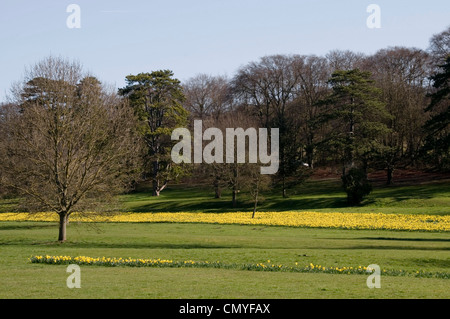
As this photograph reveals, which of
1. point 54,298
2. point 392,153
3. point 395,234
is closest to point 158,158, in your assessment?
point 392,153

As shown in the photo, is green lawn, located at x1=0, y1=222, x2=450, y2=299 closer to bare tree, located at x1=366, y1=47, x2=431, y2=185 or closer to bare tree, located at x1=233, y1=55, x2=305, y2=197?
bare tree, located at x1=366, y1=47, x2=431, y2=185

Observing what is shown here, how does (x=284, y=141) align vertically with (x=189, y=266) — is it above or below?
above

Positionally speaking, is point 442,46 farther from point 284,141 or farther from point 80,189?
point 80,189

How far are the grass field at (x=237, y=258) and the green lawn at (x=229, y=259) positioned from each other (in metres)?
0.03

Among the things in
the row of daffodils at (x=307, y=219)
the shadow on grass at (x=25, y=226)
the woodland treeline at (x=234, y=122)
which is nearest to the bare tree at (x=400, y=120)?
the woodland treeline at (x=234, y=122)

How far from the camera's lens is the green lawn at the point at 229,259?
13.5m

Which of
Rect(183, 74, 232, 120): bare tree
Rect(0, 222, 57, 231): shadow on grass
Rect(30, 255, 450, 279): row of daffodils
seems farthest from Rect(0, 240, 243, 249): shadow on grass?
Rect(183, 74, 232, 120): bare tree

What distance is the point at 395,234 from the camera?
33.7 meters

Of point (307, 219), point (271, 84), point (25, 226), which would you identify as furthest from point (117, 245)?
point (271, 84)

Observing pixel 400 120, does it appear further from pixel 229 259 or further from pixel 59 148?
pixel 229 259

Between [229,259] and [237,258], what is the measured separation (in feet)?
1.54

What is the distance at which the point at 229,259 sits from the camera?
22281 mm

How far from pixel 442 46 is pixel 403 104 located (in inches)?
643
